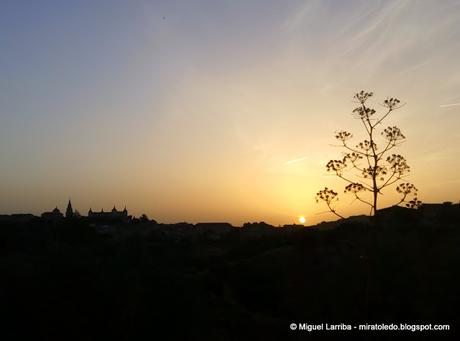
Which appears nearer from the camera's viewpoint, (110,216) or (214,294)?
(214,294)

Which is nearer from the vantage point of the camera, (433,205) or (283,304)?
(283,304)

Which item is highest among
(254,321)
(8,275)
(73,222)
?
(73,222)

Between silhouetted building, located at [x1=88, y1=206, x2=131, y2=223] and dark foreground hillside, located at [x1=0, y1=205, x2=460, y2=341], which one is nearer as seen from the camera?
dark foreground hillside, located at [x1=0, y1=205, x2=460, y2=341]

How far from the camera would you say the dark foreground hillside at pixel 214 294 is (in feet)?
48.3

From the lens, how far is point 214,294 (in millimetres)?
28984

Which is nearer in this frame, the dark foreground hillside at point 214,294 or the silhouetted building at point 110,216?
the dark foreground hillside at point 214,294

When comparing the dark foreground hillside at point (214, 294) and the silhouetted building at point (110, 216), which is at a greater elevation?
the silhouetted building at point (110, 216)

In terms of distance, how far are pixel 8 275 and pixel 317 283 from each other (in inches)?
545

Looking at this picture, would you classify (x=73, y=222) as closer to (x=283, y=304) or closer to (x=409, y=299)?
(x=283, y=304)

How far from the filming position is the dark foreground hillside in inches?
580

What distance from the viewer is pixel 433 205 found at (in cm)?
6412

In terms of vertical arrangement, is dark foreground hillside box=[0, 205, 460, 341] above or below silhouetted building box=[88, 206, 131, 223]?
below

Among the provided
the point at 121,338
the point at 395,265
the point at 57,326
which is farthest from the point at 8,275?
the point at 395,265

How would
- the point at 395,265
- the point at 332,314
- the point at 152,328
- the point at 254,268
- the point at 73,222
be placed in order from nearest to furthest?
the point at 152,328 → the point at 332,314 → the point at 395,265 → the point at 254,268 → the point at 73,222
